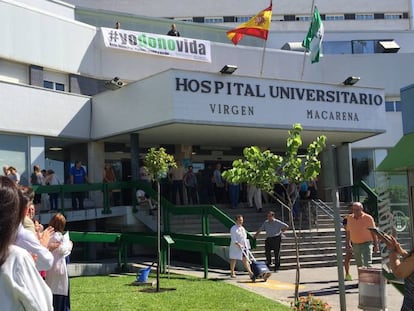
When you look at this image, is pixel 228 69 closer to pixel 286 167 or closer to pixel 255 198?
pixel 255 198

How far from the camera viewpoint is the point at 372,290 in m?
7.84

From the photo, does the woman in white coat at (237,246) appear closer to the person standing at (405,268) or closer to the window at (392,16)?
the person standing at (405,268)

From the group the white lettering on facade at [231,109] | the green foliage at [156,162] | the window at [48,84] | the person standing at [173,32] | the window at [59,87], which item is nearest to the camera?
the green foliage at [156,162]

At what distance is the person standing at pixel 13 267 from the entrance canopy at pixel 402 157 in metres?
6.94

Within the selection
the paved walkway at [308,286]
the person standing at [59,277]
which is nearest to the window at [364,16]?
the paved walkway at [308,286]

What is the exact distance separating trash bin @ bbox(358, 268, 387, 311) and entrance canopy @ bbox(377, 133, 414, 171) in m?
1.72

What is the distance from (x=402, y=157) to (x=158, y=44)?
15.0 metres

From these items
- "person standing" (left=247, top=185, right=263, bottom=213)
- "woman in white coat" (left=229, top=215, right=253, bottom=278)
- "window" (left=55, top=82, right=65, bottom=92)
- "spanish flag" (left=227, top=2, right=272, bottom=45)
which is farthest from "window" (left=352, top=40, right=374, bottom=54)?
"woman in white coat" (left=229, top=215, right=253, bottom=278)

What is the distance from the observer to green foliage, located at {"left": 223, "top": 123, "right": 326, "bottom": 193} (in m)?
8.43

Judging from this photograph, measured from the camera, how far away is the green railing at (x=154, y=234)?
1355 cm

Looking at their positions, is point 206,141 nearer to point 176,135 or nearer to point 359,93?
point 176,135

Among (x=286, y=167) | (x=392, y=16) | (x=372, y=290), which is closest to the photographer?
(x=372, y=290)

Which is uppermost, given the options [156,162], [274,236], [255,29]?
[255,29]

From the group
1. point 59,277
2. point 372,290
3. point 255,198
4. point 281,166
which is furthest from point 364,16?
point 59,277
